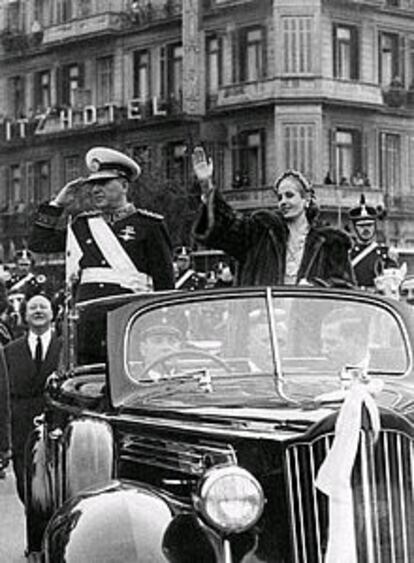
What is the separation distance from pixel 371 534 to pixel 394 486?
20 cm

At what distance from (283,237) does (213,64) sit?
33088 millimetres

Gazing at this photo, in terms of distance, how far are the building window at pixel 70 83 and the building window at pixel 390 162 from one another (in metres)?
11.2

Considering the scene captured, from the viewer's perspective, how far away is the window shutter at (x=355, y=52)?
3800 centimetres

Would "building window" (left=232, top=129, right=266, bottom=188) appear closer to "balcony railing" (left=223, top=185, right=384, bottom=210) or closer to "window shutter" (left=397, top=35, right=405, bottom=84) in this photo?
"balcony railing" (left=223, top=185, right=384, bottom=210)

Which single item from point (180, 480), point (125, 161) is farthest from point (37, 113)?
point (180, 480)

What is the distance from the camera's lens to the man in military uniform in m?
A: 7.57

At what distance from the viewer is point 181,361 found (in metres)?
5.96

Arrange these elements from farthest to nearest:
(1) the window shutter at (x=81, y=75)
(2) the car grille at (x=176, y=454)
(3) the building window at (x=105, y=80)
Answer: (1) the window shutter at (x=81, y=75) → (3) the building window at (x=105, y=80) → (2) the car grille at (x=176, y=454)

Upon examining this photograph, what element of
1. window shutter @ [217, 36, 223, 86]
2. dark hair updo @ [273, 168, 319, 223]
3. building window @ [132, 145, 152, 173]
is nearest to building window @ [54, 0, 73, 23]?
building window @ [132, 145, 152, 173]

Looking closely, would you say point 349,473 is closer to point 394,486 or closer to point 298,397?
point 394,486

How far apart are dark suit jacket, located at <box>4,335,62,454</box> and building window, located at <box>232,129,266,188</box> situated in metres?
28.7

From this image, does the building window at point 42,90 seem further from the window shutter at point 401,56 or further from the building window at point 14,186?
the window shutter at point 401,56

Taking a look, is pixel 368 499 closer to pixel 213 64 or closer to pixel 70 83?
pixel 213 64

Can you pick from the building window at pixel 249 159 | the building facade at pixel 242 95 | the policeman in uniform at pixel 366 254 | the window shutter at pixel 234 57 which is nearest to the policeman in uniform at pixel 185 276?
the policeman in uniform at pixel 366 254
